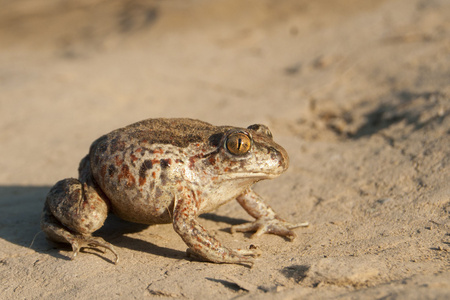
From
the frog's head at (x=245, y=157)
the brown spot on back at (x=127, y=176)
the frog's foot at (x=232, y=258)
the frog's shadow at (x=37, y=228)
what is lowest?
the frog's shadow at (x=37, y=228)

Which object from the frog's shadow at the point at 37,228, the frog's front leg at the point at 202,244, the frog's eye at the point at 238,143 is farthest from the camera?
the frog's shadow at the point at 37,228

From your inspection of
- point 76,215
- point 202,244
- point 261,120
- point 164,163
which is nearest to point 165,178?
point 164,163

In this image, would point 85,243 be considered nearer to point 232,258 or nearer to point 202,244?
point 202,244

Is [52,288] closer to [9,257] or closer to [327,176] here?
[9,257]

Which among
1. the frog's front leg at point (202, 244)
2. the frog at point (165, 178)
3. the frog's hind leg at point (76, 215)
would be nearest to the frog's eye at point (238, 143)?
the frog at point (165, 178)

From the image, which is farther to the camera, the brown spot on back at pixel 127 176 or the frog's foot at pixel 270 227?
the frog's foot at pixel 270 227

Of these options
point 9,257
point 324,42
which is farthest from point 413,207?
point 324,42

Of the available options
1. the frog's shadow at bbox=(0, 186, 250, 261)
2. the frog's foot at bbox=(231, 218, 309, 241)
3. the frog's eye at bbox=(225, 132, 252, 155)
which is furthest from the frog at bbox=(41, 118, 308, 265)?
the frog's foot at bbox=(231, 218, 309, 241)

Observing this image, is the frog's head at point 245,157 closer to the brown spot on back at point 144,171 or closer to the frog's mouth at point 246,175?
the frog's mouth at point 246,175
